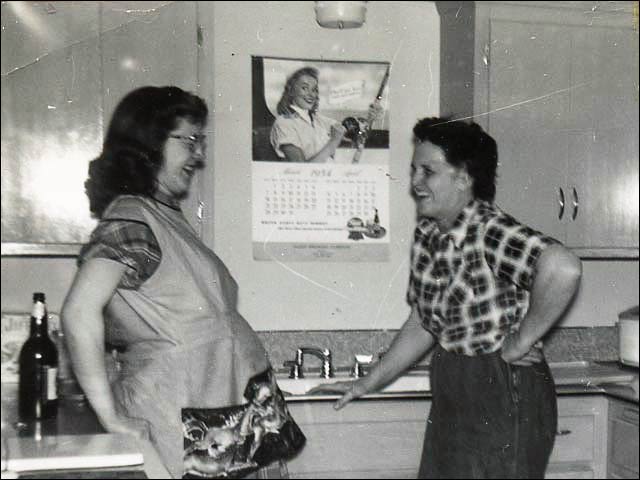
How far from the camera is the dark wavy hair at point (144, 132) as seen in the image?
4.53ft

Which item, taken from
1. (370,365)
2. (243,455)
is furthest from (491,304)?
(370,365)

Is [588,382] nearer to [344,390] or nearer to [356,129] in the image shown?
[344,390]

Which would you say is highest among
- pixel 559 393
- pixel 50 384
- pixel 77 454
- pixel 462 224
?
pixel 462 224

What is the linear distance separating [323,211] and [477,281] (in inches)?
33.0

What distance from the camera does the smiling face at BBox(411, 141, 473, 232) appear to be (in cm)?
171

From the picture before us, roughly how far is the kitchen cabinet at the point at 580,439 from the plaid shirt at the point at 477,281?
0.56 m

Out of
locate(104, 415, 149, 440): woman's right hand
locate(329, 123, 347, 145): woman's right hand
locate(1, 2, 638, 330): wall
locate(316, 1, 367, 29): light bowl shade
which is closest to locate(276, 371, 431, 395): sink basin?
locate(1, 2, 638, 330): wall

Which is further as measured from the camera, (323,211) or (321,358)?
(323,211)

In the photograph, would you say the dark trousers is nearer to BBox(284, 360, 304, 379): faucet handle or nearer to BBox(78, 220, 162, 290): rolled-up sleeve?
BBox(284, 360, 304, 379): faucet handle

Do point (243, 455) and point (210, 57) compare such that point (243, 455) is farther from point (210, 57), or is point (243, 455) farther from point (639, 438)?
point (210, 57)

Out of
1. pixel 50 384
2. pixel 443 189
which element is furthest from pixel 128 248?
pixel 443 189

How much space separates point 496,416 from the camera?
1.66 m

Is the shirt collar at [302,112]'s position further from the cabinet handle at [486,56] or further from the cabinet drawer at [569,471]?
the cabinet drawer at [569,471]

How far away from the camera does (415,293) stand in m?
1.80
